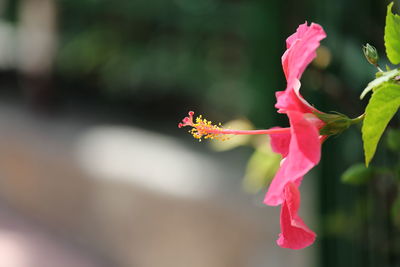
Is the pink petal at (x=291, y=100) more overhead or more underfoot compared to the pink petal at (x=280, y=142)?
more overhead

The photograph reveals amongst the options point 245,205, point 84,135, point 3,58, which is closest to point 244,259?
point 245,205

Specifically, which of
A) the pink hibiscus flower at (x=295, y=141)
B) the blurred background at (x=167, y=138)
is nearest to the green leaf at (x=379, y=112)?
the pink hibiscus flower at (x=295, y=141)

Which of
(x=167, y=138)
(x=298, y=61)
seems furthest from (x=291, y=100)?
(x=167, y=138)

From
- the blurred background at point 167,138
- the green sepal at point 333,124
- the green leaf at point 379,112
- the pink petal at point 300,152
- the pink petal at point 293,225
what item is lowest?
the pink petal at point 293,225

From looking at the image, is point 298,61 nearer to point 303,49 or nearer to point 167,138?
point 303,49

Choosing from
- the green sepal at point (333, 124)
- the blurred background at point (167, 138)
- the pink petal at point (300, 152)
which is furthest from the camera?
the blurred background at point (167, 138)

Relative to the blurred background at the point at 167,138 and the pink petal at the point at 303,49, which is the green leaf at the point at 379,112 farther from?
the blurred background at the point at 167,138

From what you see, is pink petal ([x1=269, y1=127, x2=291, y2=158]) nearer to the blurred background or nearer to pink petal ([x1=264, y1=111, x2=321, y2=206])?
pink petal ([x1=264, y1=111, x2=321, y2=206])

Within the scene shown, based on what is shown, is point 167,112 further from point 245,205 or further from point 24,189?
point 245,205
